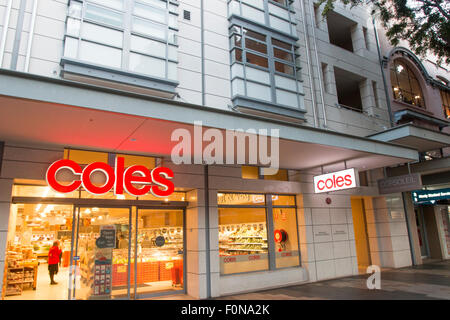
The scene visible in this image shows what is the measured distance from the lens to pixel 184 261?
9.39 m

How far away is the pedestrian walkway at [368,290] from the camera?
831cm

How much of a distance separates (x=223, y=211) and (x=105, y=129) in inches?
185

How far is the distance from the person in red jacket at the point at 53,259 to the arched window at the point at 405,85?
16.2 meters

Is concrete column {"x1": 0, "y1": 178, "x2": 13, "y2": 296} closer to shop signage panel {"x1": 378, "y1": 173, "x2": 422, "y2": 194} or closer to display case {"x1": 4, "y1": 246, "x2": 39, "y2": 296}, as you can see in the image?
display case {"x1": 4, "y1": 246, "x2": 39, "y2": 296}

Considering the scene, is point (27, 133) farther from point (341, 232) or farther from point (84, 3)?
point (341, 232)

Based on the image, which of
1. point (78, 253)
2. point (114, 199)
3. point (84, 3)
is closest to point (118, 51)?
point (84, 3)

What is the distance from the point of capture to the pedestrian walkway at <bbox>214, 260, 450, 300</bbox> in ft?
27.3

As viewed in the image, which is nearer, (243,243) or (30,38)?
(30,38)

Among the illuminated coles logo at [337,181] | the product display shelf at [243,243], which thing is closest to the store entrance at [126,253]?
the product display shelf at [243,243]

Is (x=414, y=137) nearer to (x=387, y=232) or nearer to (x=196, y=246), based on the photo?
(x=387, y=232)

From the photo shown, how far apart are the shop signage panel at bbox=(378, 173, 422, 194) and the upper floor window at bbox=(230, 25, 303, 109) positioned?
4.97 meters

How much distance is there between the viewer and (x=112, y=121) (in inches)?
242

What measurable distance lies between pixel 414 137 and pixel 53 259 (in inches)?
520

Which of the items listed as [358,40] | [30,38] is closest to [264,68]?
[30,38]
